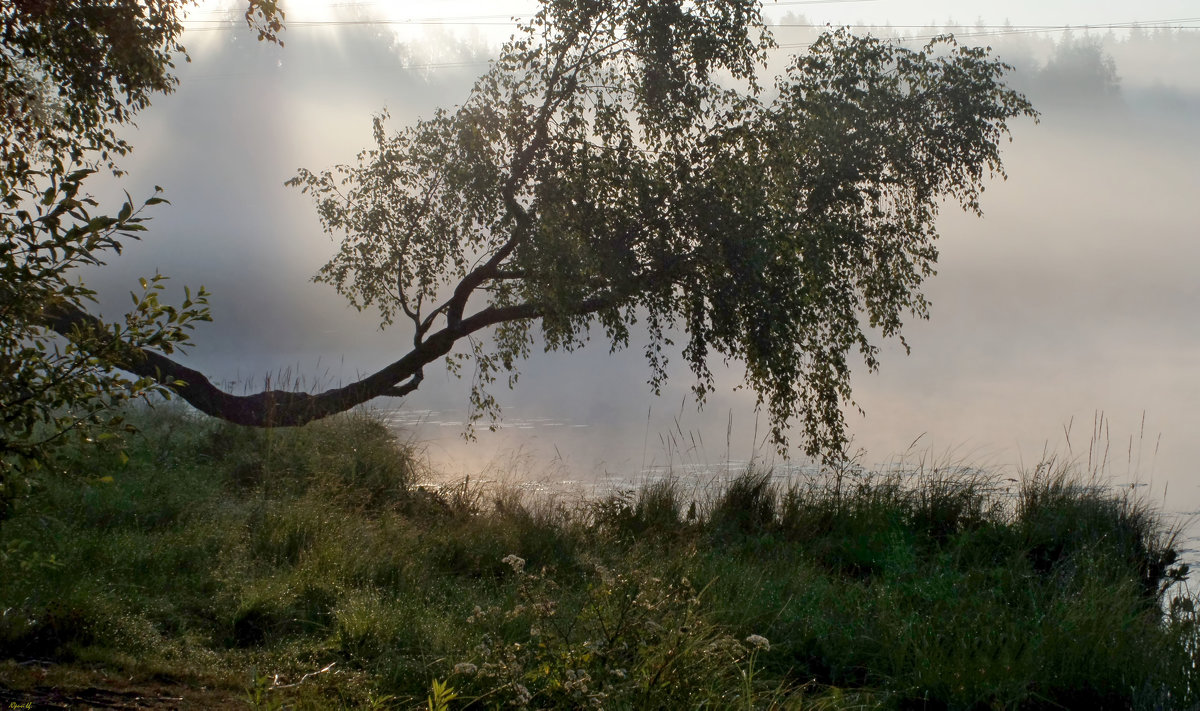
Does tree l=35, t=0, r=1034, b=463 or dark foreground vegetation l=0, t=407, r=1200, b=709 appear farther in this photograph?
tree l=35, t=0, r=1034, b=463

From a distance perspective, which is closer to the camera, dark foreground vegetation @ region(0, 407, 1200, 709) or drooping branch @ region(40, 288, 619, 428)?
dark foreground vegetation @ region(0, 407, 1200, 709)

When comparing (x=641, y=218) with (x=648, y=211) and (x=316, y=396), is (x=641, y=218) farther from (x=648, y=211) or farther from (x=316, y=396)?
(x=316, y=396)

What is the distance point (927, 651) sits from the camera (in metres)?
5.41

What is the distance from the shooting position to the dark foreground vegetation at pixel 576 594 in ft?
14.3

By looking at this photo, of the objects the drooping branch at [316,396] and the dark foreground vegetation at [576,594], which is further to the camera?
the drooping branch at [316,396]

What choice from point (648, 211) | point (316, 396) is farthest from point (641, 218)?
point (316, 396)

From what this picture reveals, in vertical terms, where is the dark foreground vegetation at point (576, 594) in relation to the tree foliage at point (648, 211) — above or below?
below

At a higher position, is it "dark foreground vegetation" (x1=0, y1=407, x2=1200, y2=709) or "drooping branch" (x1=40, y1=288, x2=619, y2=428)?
"drooping branch" (x1=40, y1=288, x2=619, y2=428)

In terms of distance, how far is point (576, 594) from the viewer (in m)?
6.32

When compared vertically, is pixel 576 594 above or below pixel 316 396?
below

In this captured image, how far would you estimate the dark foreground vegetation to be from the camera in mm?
4359

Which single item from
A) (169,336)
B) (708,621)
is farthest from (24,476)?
(708,621)

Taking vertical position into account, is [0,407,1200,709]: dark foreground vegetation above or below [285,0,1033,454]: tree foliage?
below

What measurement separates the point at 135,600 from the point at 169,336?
314 cm
